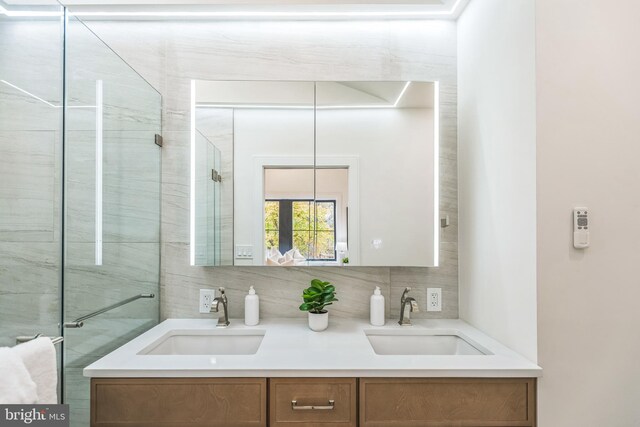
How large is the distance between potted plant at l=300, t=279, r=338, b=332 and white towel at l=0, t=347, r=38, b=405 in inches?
38.9

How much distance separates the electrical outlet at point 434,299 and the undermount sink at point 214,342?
0.85 m

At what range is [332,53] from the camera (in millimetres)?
1879

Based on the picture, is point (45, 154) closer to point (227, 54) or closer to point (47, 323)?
point (47, 323)

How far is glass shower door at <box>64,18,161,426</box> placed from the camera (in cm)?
123

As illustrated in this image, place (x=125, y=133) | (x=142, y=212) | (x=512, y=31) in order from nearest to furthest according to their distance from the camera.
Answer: (x=512, y=31)
(x=125, y=133)
(x=142, y=212)

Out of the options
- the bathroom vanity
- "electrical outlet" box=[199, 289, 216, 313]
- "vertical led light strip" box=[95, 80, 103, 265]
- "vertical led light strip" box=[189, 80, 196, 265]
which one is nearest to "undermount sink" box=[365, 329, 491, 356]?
the bathroom vanity

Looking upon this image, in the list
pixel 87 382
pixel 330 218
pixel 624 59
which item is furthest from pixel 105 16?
pixel 624 59

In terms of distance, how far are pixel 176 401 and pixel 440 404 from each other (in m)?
0.90

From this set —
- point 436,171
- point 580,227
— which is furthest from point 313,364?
point 436,171

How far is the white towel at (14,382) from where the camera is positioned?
2.84ft

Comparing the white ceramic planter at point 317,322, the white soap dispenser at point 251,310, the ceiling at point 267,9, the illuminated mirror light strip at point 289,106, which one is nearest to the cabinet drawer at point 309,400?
the white ceramic planter at point 317,322

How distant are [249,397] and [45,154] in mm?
1039

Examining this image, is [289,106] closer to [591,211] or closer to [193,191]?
[193,191]

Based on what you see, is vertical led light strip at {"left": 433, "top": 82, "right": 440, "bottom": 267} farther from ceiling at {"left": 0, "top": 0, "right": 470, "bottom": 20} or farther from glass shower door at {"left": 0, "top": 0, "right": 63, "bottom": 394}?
glass shower door at {"left": 0, "top": 0, "right": 63, "bottom": 394}
